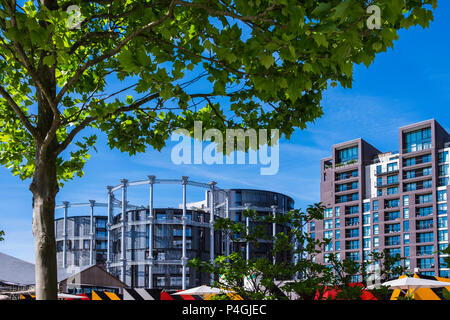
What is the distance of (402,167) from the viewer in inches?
3041

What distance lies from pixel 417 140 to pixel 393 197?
395 inches

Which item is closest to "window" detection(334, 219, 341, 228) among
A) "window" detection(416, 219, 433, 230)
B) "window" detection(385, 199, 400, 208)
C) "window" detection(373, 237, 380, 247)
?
"window" detection(373, 237, 380, 247)

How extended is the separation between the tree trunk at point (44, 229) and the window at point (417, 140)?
2985 inches

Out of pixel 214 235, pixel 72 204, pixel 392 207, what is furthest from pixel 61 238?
pixel 392 207

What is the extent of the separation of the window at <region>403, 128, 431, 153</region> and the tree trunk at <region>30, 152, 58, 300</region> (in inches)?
2985

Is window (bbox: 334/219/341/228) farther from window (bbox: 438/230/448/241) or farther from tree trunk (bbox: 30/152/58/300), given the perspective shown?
tree trunk (bbox: 30/152/58/300)

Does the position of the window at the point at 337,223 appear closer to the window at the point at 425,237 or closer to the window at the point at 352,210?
the window at the point at 352,210

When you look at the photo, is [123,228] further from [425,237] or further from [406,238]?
[425,237]

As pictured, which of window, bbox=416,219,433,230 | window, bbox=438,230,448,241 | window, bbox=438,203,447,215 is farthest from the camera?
window, bbox=416,219,433,230

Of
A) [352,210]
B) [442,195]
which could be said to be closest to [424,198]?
[442,195]

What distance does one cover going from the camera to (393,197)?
78.2 m

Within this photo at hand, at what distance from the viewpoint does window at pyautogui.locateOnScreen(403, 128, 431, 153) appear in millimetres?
74375

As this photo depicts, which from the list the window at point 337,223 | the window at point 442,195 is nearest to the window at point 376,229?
the window at point 337,223
